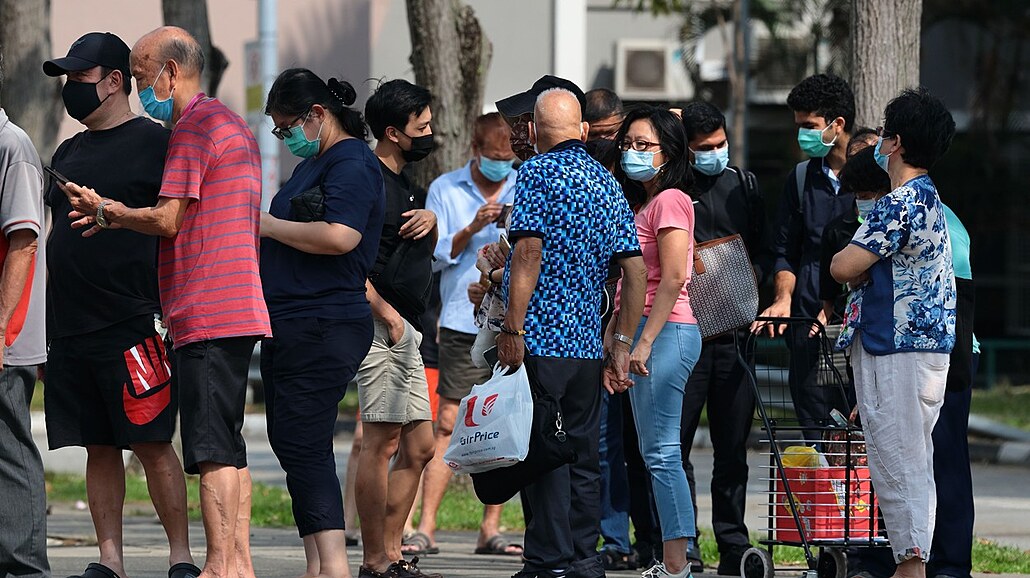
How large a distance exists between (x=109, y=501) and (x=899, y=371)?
3.01 m

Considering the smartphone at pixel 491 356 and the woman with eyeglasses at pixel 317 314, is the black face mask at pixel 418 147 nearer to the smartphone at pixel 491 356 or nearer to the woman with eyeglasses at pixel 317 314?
the woman with eyeglasses at pixel 317 314

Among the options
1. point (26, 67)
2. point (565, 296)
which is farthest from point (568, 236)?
point (26, 67)

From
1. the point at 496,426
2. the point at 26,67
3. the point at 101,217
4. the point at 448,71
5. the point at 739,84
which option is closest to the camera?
A: the point at 101,217

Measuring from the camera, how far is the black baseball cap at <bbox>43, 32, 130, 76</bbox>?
600cm

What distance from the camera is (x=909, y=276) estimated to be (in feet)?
19.4

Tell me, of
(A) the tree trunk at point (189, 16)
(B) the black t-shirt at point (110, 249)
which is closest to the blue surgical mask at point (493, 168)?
(B) the black t-shirt at point (110, 249)

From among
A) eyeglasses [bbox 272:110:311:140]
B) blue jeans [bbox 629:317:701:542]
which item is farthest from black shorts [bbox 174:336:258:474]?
blue jeans [bbox 629:317:701:542]

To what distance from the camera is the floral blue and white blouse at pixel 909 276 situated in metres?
5.86

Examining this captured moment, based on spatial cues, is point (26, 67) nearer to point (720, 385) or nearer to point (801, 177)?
point (801, 177)

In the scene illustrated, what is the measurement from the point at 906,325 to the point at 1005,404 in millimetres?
11531

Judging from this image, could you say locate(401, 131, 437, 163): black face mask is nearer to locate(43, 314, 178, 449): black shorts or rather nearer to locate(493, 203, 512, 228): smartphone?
locate(493, 203, 512, 228): smartphone

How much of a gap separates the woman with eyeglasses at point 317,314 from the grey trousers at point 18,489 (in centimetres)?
89

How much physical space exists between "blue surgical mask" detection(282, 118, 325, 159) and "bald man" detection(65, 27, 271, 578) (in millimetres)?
419

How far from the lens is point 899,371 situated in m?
5.91
